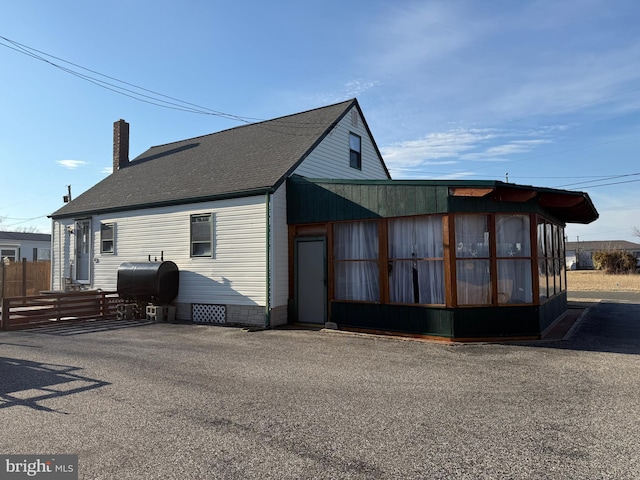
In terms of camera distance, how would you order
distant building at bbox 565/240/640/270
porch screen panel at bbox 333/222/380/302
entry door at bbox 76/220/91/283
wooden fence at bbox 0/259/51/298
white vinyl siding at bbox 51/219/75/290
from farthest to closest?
distant building at bbox 565/240/640/270 → wooden fence at bbox 0/259/51/298 → white vinyl siding at bbox 51/219/75/290 → entry door at bbox 76/220/91/283 → porch screen panel at bbox 333/222/380/302

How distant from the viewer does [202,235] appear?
14273 mm

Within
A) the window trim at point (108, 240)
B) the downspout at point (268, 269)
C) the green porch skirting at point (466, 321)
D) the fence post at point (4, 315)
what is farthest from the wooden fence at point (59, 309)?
the green porch skirting at point (466, 321)

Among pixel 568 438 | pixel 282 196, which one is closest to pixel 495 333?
pixel 568 438

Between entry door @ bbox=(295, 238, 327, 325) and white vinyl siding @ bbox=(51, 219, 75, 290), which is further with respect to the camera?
white vinyl siding @ bbox=(51, 219, 75, 290)

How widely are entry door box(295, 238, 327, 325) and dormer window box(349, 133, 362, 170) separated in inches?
220

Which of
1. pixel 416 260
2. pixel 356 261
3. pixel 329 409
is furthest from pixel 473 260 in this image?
pixel 329 409

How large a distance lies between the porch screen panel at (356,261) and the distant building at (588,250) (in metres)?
62.3

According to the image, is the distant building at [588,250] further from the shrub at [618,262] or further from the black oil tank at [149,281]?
the black oil tank at [149,281]

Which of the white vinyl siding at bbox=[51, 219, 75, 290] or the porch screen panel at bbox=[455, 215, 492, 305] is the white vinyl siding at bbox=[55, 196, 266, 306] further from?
the porch screen panel at bbox=[455, 215, 492, 305]

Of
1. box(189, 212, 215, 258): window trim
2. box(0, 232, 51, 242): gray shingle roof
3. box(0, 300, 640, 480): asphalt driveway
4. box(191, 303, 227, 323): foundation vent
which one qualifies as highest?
box(0, 232, 51, 242): gray shingle roof

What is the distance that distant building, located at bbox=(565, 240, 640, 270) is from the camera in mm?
68812

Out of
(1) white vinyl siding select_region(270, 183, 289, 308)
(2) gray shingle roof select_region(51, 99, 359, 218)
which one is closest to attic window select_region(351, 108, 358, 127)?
(2) gray shingle roof select_region(51, 99, 359, 218)

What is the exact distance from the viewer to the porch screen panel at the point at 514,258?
1034cm

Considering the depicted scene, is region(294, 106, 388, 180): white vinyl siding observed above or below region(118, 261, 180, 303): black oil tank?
above
